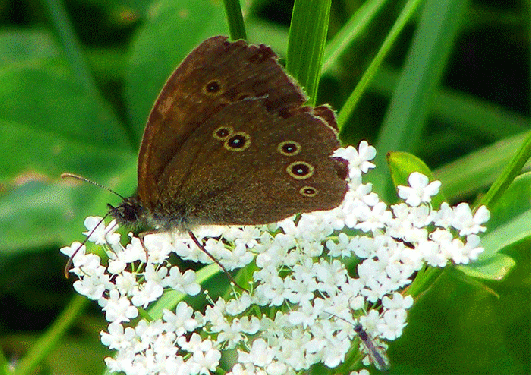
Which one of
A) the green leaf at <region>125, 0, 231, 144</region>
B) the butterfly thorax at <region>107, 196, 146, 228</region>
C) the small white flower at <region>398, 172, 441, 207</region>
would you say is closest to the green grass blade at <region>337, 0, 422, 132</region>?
the small white flower at <region>398, 172, 441, 207</region>

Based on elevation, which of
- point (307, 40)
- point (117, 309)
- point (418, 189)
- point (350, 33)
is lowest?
point (117, 309)

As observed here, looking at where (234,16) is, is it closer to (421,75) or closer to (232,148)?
(232,148)

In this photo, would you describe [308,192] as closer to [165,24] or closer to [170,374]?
[170,374]

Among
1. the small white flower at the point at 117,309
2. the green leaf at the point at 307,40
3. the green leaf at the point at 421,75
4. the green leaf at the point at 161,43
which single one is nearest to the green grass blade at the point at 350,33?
the green leaf at the point at 421,75

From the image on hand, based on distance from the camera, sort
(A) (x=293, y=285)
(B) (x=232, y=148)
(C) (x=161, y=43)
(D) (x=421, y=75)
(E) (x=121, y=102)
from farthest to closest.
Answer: (E) (x=121, y=102) → (C) (x=161, y=43) → (D) (x=421, y=75) → (B) (x=232, y=148) → (A) (x=293, y=285)

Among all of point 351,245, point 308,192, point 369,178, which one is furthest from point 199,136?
point 369,178

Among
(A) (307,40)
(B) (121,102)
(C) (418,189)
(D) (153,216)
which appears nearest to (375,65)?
(A) (307,40)

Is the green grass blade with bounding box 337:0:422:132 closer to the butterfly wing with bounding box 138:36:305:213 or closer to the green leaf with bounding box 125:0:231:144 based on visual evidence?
the butterfly wing with bounding box 138:36:305:213

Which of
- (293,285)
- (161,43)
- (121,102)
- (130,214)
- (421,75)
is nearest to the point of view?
(293,285)
